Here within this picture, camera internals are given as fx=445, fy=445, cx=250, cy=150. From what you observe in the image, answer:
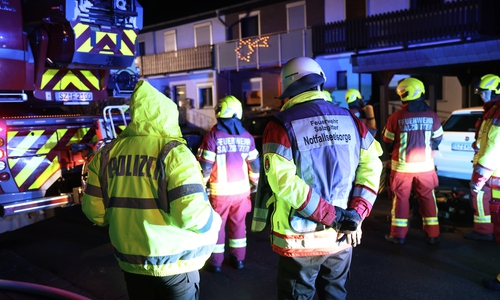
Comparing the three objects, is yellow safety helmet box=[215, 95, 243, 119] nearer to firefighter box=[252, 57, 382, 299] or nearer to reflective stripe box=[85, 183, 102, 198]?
firefighter box=[252, 57, 382, 299]

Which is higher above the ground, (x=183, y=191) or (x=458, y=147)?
(x=183, y=191)

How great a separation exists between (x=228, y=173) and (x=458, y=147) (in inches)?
198

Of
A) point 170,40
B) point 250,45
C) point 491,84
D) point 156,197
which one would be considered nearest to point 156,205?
point 156,197

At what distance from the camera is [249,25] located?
21359 millimetres

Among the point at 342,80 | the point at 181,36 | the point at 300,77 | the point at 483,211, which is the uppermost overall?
the point at 181,36

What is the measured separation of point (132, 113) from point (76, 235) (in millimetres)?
4696

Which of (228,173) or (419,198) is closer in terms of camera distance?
(228,173)

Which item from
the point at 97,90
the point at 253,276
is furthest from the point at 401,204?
the point at 97,90

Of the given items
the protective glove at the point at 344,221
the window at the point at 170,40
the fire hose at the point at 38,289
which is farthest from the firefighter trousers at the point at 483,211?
the window at the point at 170,40

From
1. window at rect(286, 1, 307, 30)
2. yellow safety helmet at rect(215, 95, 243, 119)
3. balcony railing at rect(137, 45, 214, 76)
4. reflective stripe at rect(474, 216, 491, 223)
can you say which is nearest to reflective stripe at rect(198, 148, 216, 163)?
yellow safety helmet at rect(215, 95, 243, 119)

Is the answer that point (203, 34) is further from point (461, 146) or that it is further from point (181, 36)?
point (461, 146)

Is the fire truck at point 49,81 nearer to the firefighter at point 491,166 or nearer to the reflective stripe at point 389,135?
the reflective stripe at point 389,135

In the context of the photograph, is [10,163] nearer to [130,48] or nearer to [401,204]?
[130,48]

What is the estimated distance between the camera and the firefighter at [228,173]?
4883 mm
